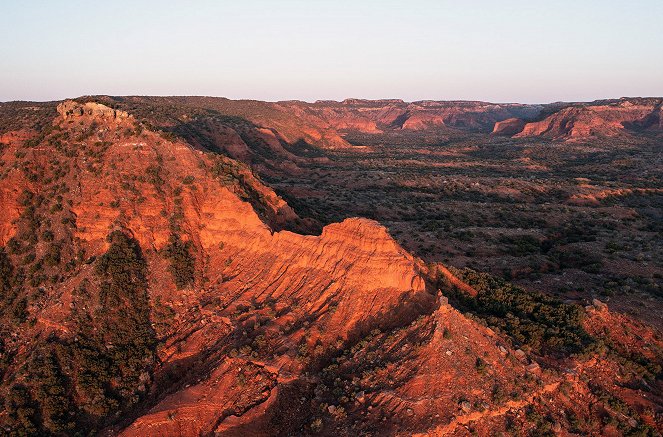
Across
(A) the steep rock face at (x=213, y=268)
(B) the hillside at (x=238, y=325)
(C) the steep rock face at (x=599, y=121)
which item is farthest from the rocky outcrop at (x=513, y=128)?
(B) the hillside at (x=238, y=325)

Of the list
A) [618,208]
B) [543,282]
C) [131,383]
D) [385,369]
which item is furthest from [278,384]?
[618,208]

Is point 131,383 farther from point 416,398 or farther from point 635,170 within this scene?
point 635,170

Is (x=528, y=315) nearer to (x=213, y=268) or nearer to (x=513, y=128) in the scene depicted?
(x=213, y=268)

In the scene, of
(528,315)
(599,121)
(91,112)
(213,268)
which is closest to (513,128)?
(599,121)

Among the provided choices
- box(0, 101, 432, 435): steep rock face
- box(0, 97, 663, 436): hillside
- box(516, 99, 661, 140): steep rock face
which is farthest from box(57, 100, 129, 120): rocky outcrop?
box(516, 99, 661, 140): steep rock face

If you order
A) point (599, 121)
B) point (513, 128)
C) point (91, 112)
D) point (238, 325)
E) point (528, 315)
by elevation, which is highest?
point (599, 121)

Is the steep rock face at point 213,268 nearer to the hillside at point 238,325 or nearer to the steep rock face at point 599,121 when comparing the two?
the hillside at point 238,325

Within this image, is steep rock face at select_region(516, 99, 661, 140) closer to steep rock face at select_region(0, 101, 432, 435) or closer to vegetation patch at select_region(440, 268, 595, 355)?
vegetation patch at select_region(440, 268, 595, 355)
